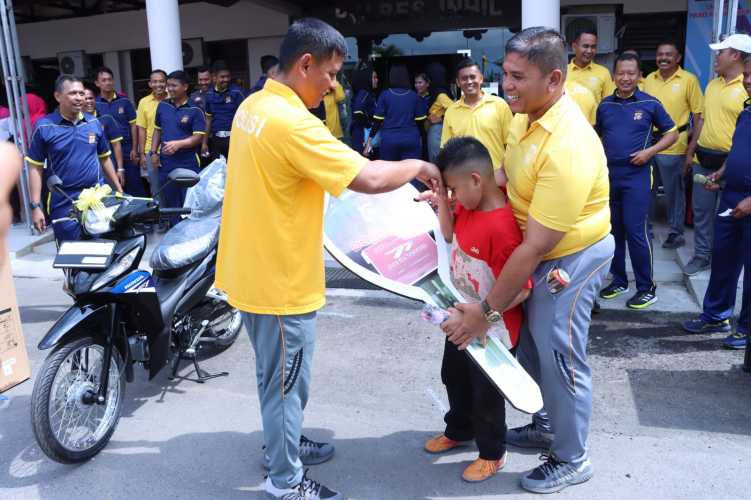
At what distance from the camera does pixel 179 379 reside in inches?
157

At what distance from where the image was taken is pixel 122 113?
8344 mm

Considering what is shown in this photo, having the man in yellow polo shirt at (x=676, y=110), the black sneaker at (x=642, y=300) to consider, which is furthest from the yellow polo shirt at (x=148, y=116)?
the black sneaker at (x=642, y=300)

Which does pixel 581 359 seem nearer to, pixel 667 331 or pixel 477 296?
pixel 477 296

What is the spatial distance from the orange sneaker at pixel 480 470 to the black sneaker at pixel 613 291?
2.79 metres

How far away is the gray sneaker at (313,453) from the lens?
3037 mm

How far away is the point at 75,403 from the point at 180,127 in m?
4.70

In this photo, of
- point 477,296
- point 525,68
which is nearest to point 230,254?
point 477,296

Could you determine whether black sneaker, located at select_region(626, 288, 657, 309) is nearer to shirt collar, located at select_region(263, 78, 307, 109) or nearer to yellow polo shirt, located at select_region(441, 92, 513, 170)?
yellow polo shirt, located at select_region(441, 92, 513, 170)

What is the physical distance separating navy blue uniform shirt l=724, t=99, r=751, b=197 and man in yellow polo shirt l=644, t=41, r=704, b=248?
2.12 meters

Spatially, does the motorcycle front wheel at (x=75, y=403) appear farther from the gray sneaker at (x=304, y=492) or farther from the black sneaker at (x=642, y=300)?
the black sneaker at (x=642, y=300)

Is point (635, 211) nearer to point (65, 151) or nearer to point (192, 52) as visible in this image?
point (65, 151)

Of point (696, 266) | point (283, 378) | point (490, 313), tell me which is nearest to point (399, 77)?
point (696, 266)

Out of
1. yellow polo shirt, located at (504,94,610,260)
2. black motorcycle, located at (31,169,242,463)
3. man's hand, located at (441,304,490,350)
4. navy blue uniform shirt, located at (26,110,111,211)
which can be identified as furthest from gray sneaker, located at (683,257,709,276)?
navy blue uniform shirt, located at (26,110,111,211)

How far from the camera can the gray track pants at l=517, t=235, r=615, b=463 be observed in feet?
8.43
